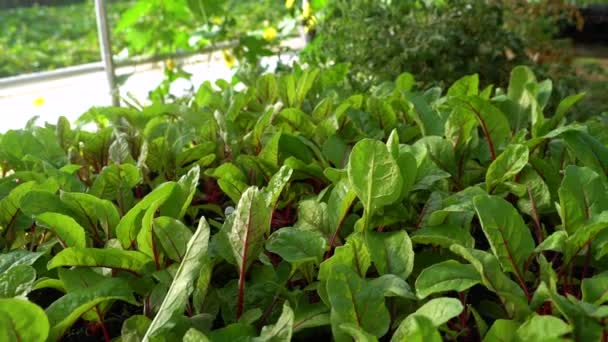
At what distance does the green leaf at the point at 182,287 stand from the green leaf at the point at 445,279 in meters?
0.20

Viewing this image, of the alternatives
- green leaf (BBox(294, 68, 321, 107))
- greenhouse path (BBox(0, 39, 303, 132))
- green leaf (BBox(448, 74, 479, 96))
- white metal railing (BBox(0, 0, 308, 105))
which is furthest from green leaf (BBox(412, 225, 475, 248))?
greenhouse path (BBox(0, 39, 303, 132))

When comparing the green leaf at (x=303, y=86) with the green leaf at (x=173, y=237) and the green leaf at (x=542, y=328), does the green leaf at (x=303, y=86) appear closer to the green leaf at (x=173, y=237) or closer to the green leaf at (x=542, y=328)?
the green leaf at (x=173, y=237)

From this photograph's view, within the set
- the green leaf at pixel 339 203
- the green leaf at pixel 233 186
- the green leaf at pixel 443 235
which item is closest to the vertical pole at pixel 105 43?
the green leaf at pixel 233 186

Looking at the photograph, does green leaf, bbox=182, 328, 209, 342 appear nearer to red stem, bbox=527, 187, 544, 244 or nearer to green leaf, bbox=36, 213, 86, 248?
green leaf, bbox=36, 213, 86, 248

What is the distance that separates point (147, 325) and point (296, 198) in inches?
14.7

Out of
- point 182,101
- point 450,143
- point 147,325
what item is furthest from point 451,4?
point 147,325

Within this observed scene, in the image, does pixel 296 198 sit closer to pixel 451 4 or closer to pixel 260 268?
pixel 260 268

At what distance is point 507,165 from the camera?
0.82m

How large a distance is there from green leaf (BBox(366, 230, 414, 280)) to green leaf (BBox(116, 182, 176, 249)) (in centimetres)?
23

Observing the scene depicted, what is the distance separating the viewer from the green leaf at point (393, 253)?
674 millimetres

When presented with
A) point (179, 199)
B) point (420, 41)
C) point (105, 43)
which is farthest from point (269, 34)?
point (179, 199)

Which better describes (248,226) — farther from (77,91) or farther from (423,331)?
(77,91)

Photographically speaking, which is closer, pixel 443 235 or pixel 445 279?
pixel 445 279

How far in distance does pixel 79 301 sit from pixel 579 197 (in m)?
0.54
